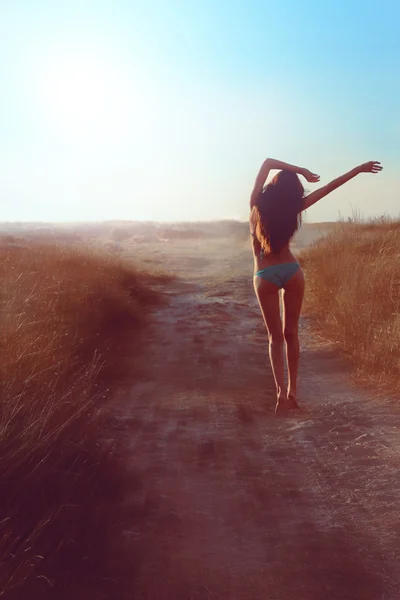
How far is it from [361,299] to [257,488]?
198 inches

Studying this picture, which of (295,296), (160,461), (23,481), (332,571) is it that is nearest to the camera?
(332,571)

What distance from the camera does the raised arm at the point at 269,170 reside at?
4.98 meters

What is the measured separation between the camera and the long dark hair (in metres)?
5.03

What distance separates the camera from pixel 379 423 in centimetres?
493

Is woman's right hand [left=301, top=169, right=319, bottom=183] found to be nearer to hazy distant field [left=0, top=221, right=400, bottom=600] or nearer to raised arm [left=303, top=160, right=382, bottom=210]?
raised arm [left=303, top=160, right=382, bottom=210]

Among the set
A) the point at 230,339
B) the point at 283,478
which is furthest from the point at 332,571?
the point at 230,339

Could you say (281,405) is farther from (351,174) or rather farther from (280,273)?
(351,174)

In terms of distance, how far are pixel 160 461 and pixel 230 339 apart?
480 cm

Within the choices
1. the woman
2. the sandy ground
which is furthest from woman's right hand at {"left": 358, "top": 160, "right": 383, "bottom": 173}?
the sandy ground

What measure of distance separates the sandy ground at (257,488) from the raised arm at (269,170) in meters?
1.84

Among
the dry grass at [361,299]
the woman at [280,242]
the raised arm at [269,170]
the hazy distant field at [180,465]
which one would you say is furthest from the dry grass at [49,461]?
the dry grass at [361,299]

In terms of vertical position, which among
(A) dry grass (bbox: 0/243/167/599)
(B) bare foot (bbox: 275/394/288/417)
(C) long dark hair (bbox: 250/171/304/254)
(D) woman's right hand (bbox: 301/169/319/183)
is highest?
(D) woman's right hand (bbox: 301/169/319/183)

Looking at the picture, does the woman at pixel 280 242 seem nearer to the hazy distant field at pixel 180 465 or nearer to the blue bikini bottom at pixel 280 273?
the blue bikini bottom at pixel 280 273

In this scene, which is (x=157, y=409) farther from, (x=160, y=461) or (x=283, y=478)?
(x=283, y=478)
